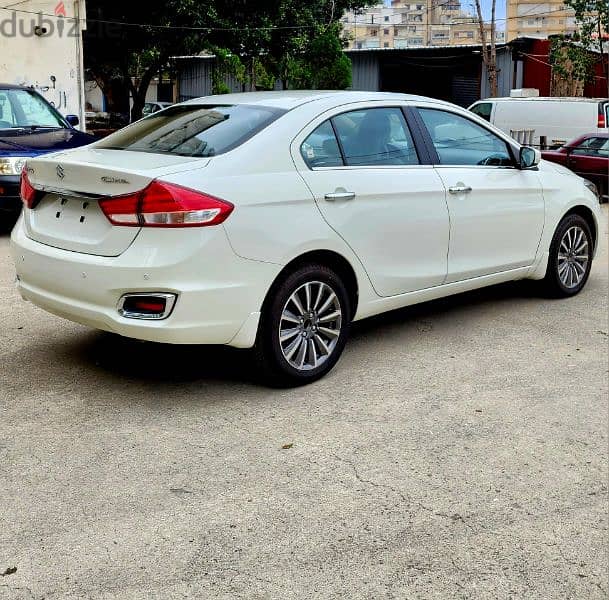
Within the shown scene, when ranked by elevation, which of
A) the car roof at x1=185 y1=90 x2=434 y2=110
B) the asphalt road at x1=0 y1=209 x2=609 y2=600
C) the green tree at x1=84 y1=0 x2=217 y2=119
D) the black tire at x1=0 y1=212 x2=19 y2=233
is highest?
the green tree at x1=84 y1=0 x2=217 y2=119

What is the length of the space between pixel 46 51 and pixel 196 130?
49.4ft

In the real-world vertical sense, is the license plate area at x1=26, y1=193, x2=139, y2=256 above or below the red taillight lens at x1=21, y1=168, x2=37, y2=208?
below

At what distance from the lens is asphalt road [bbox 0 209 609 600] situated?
10.3 feet

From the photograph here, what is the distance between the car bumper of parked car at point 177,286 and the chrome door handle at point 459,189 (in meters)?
1.72

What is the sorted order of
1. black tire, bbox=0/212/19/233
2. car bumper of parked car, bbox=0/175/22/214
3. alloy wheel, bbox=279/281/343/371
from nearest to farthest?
1. alloy wheel, bbox=279/281/343/371
2. car bumper of parked car, bbox=0/175/22/214
3. black tire, bbox=0/212/19/233

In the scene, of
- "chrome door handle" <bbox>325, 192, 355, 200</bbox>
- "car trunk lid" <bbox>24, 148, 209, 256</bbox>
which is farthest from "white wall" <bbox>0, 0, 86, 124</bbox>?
"chrome door handle" <bbox>325, 192, 355, 200</bbox>

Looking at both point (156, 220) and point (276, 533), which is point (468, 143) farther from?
point (276, 533)

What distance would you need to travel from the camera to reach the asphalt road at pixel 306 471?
3150 mm

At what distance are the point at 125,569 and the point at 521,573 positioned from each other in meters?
1.41

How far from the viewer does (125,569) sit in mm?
3129

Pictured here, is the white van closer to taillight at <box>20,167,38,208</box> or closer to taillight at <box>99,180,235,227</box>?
taillight at <box>20,167,38,208</box>

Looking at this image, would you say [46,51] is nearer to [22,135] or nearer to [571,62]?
[22,135]

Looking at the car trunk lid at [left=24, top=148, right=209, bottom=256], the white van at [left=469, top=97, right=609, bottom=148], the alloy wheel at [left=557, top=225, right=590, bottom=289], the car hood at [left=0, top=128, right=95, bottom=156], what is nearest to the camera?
the car trunk lid at [left=24, top=148, right=209, bottom=256]

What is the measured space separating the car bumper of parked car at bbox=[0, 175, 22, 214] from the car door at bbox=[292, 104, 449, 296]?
533cm
